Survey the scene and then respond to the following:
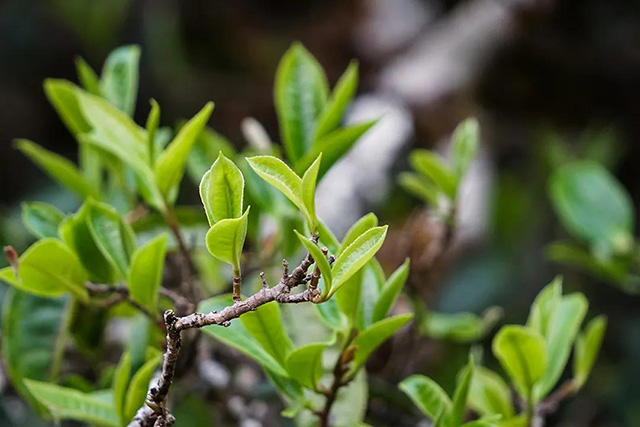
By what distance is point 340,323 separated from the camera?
411mm

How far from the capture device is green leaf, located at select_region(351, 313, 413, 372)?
0.39m

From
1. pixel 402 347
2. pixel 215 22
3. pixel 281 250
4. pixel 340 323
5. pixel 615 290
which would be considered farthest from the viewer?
pixel 215 22

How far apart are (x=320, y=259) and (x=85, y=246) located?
0.20m

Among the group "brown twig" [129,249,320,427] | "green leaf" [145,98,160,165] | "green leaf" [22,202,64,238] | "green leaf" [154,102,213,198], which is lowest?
"brown twig" [129,249,320,427]

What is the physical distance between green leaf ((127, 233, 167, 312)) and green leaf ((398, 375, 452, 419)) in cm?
14

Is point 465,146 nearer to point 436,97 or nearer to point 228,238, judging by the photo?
point 228,238

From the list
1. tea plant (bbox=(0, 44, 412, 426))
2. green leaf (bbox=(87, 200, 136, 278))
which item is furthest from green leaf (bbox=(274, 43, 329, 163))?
green leaf (bbox=(87, 200, 136, 278))

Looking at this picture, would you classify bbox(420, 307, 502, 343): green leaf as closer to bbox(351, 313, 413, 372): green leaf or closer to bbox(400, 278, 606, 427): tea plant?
bbox(400, 278, 606, 427): tea plant

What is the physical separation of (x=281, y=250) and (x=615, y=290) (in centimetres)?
83

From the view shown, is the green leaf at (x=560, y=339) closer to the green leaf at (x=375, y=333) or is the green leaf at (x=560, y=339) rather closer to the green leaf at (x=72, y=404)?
the green leaf at (x=375, y=333)

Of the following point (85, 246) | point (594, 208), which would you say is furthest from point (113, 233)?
point (594, 208)

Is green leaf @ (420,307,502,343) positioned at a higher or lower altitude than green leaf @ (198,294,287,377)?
higher

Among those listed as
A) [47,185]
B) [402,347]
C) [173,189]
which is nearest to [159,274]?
[173,189]

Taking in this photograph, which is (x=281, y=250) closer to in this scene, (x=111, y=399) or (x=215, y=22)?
(x=111, y=399)
